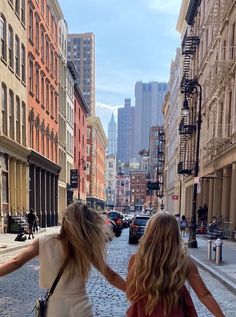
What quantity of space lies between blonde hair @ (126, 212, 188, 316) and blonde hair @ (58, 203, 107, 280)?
1.14ft

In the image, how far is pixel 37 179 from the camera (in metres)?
38.3

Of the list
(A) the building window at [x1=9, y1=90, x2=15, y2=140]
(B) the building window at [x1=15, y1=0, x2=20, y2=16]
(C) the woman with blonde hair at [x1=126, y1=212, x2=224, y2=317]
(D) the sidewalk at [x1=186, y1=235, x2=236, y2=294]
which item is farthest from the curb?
(B) the building window at [x1=15, y1=0, x2=20, y2=16]

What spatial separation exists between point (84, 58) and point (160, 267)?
16074cm

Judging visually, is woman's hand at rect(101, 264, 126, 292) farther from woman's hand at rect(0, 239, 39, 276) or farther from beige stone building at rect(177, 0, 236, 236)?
beige stone building at rect(177, 0, 236, 236)

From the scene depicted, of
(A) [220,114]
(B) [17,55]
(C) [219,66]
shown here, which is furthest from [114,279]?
(B) [17,55]

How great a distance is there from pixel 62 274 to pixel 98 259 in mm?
257

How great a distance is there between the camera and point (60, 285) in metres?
2.90

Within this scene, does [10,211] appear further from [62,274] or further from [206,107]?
[62,274]

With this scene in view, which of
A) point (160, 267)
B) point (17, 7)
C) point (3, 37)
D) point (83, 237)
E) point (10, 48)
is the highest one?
point (17, 7)

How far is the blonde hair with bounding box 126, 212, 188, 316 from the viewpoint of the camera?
2594 mm

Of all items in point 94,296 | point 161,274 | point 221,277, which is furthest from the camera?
point 221,277

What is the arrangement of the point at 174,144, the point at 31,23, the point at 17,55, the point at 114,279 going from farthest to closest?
the point at 174,144, the point at 31,23, the point at 17,55, the point at 114,279

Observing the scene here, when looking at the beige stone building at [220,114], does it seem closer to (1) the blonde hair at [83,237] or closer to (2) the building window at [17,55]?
(2) the building window at [17,55]

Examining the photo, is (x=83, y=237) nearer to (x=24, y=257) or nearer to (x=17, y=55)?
(x=24, y=257)
